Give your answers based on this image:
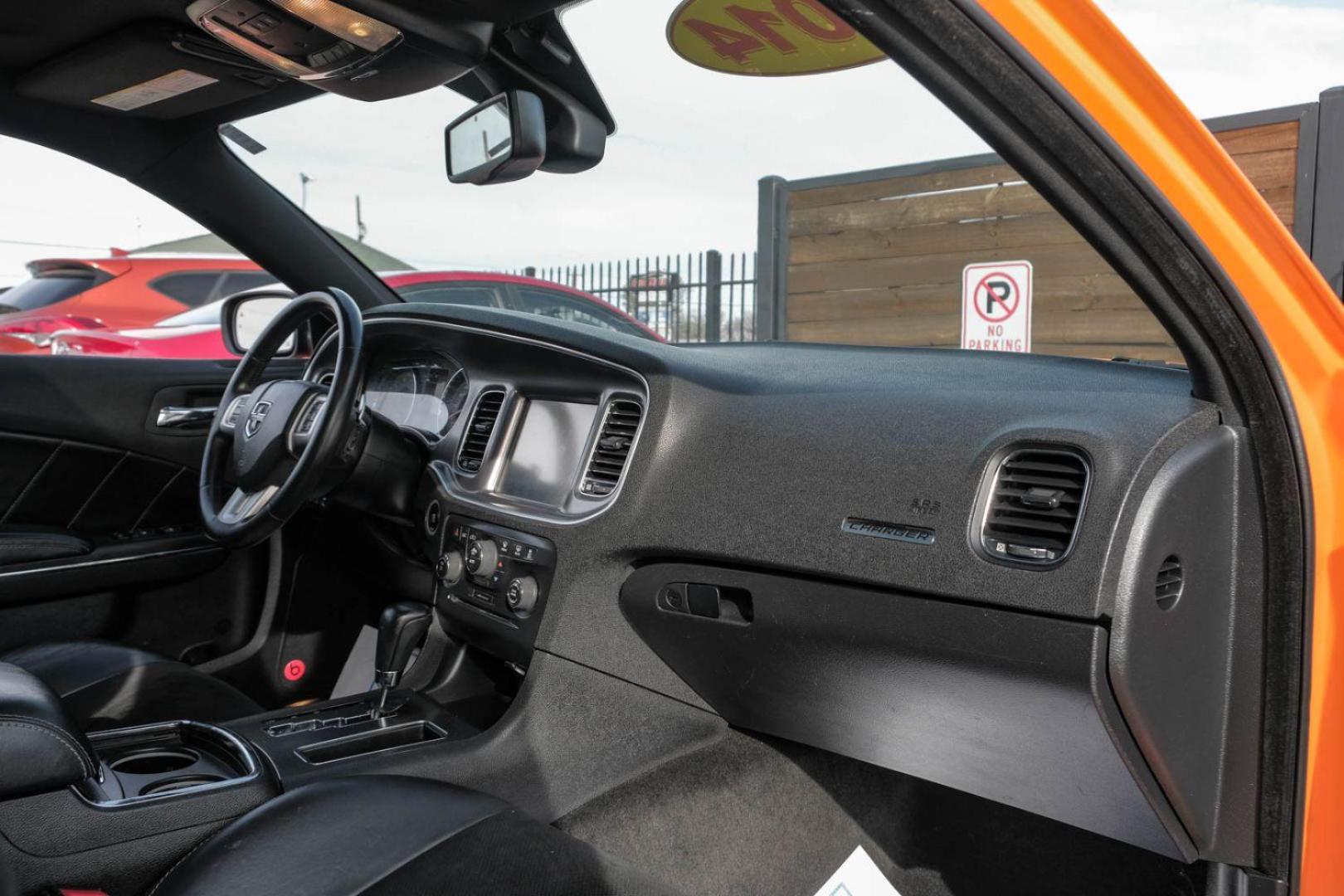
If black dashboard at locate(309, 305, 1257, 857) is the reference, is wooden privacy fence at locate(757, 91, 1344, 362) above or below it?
above

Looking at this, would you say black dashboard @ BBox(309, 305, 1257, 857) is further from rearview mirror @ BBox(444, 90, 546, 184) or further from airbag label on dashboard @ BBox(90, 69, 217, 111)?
airbag label on dashboard @ BBox(90, 69, 217, 111)

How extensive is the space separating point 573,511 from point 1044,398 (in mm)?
842

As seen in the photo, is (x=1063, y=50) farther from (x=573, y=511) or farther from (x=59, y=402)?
(x=59, y=402)

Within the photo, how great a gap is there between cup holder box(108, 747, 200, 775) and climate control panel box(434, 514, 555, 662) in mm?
556

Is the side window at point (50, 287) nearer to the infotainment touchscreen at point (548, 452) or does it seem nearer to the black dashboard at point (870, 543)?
the black dashboard at point (870, 543)

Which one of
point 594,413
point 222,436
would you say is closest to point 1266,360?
point 594,413

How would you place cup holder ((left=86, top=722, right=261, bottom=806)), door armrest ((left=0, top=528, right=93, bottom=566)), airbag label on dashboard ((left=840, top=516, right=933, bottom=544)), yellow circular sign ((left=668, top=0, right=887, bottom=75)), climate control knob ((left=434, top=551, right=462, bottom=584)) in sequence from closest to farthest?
airbag label on dashboard ((left=840, top=516, right=933, bottom=544)), cup holder ((left=86, top=722, right=261, bottom=806)), yellow circular sign ((left=668, top=0, right=887, bottom=75)), climate control knob ((left=434, top=551, right=462, bottom=584)), door armrest ((left=0, top=528, right=93, bottom=566))

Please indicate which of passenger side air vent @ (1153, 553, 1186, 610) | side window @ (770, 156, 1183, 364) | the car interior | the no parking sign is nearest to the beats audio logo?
the car interior

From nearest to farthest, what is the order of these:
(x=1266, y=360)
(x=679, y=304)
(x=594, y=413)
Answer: (x=1266, y=360)
(x=594, y=413)
(x=679, y=304)

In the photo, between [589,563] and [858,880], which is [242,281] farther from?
[858,880]

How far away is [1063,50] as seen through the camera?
0.87 meters

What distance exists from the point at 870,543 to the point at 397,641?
1086mm

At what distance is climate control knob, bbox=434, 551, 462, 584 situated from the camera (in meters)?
2.11

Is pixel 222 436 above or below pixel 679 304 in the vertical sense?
below
